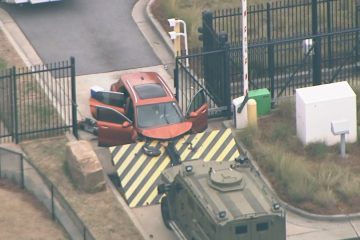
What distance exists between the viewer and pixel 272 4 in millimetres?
42812

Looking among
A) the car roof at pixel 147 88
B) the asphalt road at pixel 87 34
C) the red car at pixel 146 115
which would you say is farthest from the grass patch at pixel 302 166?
the asphalt road at pixel 87 34

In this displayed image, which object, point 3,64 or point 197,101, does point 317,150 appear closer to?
point 197,101

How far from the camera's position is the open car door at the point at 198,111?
36.8 metres

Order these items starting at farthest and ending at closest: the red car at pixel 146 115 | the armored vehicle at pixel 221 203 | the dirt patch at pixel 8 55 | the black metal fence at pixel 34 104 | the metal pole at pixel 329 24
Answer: the dirt patch at pixel 8 55 → the metal pole at pixel 329 24 → the black metal fence at pixel 34 104 → the red car at pixel 146 115 → the armored vehicle at pixel 221 203

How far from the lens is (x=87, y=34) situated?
42906mm

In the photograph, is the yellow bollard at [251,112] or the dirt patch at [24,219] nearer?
the dirt patch at [24,219]

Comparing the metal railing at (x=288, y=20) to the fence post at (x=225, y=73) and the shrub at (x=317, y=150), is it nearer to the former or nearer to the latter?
the fence post at (x=225, y=73)

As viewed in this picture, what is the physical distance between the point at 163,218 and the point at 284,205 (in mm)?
2679

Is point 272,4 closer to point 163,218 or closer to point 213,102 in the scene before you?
point 213,102

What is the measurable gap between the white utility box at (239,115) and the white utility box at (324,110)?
138cm

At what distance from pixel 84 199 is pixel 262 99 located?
221 inches

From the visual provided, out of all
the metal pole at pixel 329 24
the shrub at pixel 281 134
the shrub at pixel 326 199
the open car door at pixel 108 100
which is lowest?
the shrub at pixel 326 199

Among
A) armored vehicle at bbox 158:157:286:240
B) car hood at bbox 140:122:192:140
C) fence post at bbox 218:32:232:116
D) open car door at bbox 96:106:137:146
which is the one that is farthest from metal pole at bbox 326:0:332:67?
armored vehicle at bbox 158:157:286:240

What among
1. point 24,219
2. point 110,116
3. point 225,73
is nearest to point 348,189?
point 225,73
